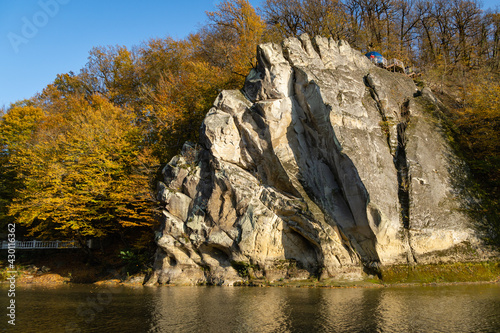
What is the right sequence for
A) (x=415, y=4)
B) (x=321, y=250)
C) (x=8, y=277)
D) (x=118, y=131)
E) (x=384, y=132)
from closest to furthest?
1. (x=321, y=250)
2. (x=384, y=132)
3. (x=8, y=277)
4. (x=118, y=131)
5. (x=415, y=4)

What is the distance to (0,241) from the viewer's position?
3209 centimetres

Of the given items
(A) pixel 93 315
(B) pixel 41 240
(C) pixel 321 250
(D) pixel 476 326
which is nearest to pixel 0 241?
(B) pixel 41 240

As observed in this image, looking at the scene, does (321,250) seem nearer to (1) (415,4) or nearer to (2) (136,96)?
(2) (136,96)

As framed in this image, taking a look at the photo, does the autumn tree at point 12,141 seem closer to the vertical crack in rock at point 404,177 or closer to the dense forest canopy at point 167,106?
the dense forest canopy at point 167,106

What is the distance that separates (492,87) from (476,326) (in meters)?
18.5

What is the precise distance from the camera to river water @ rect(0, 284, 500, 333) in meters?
9.77

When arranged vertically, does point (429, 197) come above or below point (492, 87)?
below

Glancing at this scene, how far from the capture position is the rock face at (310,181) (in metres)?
18.4

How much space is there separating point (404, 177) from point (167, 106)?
1924cm

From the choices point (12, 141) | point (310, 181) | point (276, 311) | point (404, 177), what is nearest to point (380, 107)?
point (404, 177)

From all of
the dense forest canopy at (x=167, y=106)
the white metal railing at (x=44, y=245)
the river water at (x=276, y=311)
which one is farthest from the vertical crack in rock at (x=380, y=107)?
the white metal railing at (x=44, y=245)

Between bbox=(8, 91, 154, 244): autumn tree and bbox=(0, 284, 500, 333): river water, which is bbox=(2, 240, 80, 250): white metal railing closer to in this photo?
bbox=(8, 91, 154, 244): autumn tree

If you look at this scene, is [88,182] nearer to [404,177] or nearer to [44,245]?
[44,245]

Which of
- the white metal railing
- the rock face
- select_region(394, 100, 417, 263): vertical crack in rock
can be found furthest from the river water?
the white metal railing
